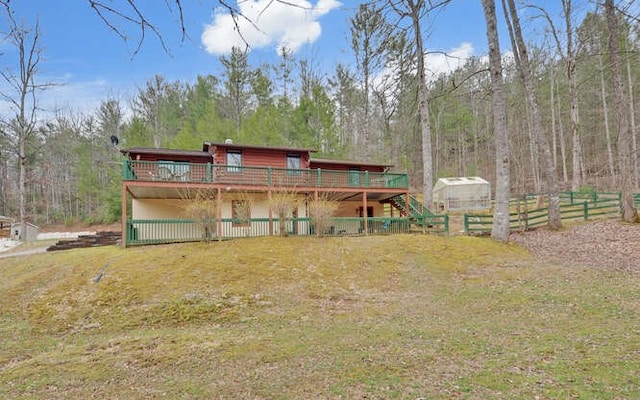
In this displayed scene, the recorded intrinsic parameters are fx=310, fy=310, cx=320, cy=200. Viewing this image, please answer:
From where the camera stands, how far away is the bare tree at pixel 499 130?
1277cm

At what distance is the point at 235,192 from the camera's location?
1603cm

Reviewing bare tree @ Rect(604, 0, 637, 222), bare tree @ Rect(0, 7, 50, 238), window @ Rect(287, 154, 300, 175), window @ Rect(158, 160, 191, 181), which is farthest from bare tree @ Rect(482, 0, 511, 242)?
bare tree @ Rect(0, 7, 50, 238)

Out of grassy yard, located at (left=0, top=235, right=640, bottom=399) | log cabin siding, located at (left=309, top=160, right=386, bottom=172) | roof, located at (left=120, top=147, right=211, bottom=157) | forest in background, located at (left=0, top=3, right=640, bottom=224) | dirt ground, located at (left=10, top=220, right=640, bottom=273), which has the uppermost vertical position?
forest in background, located at (left=0, top=3, right=640, bottom=224)

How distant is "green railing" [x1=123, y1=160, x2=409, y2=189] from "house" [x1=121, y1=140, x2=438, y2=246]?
0.14 feet

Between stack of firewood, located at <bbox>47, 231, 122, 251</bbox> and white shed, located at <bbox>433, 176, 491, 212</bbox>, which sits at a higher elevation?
white shed, located at <bbox>433, 176, 491, 212</bbox>

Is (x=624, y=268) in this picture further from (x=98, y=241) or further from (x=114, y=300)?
(x=98, y=241)

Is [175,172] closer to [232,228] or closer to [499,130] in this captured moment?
[232,228]

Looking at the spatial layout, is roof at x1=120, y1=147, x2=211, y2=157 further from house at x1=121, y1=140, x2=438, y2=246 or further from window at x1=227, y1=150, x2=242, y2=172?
window at x1=227, y1=150, x2=242, y2=172

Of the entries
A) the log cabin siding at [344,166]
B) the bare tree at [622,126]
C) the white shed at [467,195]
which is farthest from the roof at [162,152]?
the bare tree at [622,126]

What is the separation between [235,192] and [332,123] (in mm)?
13147

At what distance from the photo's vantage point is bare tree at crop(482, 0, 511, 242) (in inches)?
503

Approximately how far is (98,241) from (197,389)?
56.4 feet

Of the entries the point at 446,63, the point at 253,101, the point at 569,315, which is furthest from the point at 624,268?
the point at 253,101

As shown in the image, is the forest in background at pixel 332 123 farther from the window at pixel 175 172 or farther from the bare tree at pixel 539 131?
the window at pixel 175 172
